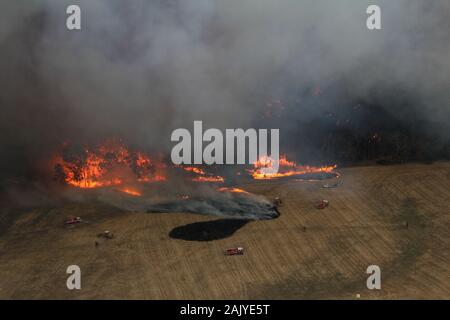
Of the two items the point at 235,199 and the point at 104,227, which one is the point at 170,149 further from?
the point at 104,227

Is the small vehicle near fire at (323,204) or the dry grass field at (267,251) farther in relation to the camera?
the small vehicle near fire at (323,204)

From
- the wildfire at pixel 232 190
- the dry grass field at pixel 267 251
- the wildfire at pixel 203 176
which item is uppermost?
the wildfire at pixel 203 176

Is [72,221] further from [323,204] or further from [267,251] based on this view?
[323,204]

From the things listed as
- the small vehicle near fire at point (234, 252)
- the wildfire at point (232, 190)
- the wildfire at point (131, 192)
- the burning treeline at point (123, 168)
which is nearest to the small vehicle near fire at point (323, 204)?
the wildfire at point (232, 190)

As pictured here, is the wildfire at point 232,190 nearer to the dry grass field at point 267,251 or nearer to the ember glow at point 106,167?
the dry grass field at point 267,251

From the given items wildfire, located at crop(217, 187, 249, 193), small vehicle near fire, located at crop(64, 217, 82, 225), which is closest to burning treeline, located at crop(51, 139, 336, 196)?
wildfire, located at crop(217, 187, 249, 193)

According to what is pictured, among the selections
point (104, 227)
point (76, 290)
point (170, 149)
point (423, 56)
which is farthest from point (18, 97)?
point (423, 56)
